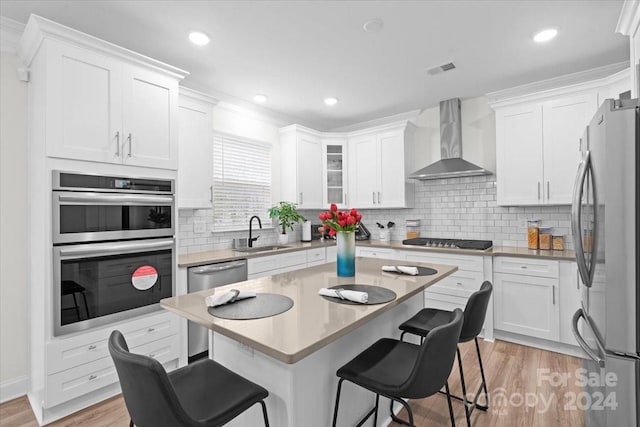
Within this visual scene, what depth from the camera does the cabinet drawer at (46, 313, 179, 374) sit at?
203 centimetres

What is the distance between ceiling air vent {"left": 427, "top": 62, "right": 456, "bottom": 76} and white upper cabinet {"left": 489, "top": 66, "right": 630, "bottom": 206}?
0.82m

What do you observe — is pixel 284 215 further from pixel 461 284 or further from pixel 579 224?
pixel 579 224

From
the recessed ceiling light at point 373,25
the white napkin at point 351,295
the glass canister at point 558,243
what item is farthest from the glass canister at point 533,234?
the white napkin at point 351,295

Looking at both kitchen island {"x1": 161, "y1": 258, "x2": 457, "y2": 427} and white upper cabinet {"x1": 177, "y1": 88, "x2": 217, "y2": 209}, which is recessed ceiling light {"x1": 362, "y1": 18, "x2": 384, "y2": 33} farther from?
kitchen island {"x1": 161, "y1": 258, "x2": 457, "y2": 427}

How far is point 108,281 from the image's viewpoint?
223cm

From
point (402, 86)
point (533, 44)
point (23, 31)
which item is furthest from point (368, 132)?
point (23, 31)

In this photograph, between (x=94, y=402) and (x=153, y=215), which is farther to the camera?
(x=153, y=215)

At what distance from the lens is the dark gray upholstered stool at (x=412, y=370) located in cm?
124

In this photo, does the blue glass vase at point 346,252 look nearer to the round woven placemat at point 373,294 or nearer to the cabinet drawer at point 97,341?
the round woven placemat at point 373,294

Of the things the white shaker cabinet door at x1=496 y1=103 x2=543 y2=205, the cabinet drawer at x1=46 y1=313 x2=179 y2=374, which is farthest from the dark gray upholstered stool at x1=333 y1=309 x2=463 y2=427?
the white shaker cabinet door at x1=496 y1=103 x2=543 y2=205

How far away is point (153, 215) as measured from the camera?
2494 mm

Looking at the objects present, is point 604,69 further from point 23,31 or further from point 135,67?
point 23,31

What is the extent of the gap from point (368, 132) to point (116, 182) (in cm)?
335

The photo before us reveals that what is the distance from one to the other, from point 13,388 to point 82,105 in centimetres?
A: 213
